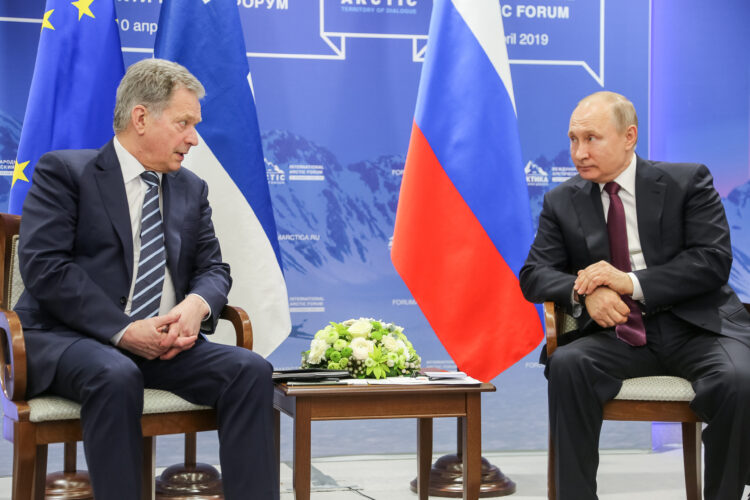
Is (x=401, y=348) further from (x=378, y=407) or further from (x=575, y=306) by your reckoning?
(x=575, y=306)

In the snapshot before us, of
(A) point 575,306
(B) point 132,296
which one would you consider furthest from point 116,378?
(A) point 575,306

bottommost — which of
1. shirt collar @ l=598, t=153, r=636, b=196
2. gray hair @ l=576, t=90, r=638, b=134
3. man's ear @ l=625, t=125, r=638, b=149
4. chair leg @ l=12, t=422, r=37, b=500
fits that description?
chair leg @ l=12, t=422, r=37, b=500

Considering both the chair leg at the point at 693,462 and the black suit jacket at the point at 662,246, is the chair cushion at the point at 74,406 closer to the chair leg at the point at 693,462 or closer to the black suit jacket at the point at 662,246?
the black suit jacket at the point at 662,246

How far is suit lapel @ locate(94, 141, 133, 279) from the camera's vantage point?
9.07ft

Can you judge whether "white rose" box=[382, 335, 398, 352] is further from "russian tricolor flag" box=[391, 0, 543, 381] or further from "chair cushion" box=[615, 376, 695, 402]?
"chair cushion" box=[615, 376, 695, 402]

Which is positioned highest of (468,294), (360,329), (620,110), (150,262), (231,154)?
(620,110)

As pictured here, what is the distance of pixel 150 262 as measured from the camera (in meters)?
2.81

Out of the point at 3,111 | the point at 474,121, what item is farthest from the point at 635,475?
the point at 3,111

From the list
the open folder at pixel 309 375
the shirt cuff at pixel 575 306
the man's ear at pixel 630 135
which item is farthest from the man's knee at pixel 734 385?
the open folder at pixel 309 375

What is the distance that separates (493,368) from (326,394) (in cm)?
107

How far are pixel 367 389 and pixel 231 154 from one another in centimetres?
134

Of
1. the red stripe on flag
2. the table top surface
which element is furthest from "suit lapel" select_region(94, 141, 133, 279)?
the red stripe on flag

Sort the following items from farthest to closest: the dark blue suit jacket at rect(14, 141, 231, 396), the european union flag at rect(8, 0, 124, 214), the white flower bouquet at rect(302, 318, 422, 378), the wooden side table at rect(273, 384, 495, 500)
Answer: the european union flag at rect(8, 0, 124, 214), the white flower bouquet at rect(302, 318, 422, 378), the wooden side table at rect(273, 384, 495, 500), the dark blue suit jacket at rect(14, 141, 231, 396)

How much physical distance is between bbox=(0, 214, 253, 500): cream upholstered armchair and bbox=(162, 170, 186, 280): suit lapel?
272 millimetres
